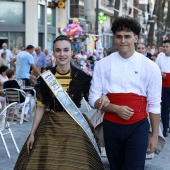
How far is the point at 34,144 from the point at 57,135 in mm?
241

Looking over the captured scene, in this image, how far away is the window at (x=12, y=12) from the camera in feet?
96.4

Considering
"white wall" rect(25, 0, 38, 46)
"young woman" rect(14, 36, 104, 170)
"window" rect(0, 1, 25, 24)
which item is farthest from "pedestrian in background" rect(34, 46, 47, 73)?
"young woman" rect(14, 36, 104, 170)

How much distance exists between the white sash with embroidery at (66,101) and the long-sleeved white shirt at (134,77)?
0.33 meters

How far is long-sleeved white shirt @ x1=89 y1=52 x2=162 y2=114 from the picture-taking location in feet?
15.1

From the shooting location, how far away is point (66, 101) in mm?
4965

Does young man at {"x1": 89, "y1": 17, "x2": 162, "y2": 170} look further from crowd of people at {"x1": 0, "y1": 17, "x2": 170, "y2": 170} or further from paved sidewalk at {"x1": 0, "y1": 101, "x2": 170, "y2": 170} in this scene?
paved sidewalk at {"x1": 0, "y1": 101, "x2": 170, "y2": 170}

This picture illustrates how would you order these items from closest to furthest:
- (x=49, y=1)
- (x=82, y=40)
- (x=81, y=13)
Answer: (x=82, y=40)
(x=49, y=1)
(x=81, y=13)

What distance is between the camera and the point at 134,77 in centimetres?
461

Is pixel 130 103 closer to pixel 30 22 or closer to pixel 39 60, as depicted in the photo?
pixel 39 60

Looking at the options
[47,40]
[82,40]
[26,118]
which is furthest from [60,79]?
[47,40]

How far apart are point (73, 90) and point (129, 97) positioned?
72 centimetres

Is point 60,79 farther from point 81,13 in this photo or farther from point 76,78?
point 81,13

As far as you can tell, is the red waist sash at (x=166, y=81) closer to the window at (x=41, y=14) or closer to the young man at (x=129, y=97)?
the young man at (x=129, y=97)

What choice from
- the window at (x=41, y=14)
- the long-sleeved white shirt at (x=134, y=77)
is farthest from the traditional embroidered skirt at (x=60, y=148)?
the window at (x=41, y=14)
